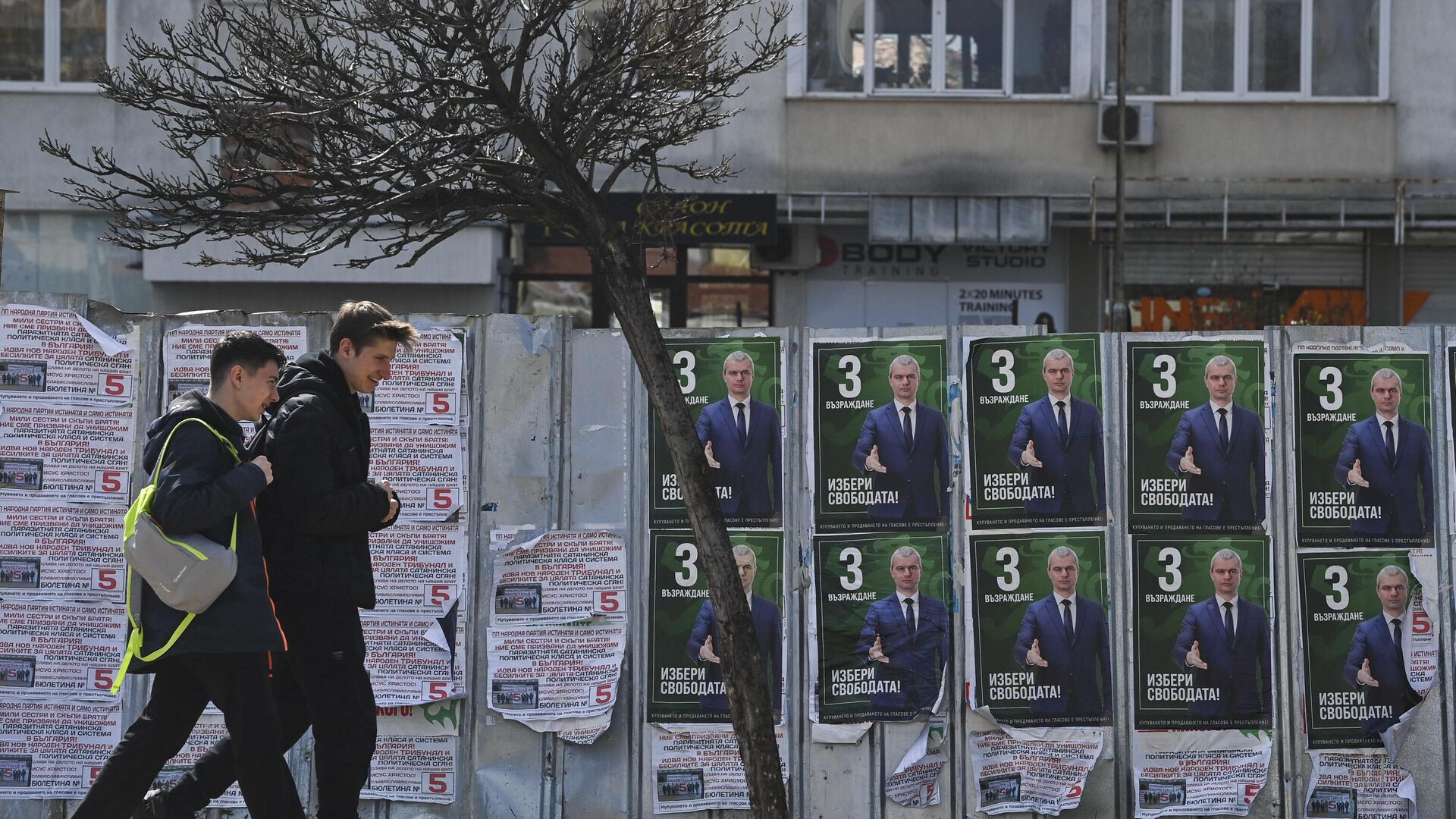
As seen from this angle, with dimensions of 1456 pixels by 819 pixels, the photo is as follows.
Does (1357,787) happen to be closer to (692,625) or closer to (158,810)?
(692,625)

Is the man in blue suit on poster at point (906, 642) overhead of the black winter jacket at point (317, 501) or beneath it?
beneath

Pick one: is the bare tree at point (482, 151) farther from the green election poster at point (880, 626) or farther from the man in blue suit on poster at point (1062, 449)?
the man in blue suit on poster at point (1062, 449)

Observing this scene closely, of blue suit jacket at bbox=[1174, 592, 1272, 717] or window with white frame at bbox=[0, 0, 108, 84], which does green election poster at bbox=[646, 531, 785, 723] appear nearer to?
blue suit jacket at bbox=[1174, 592, 1272, 717]

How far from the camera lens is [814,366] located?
20.1 feet

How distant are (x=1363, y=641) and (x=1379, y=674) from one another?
14 centimetres

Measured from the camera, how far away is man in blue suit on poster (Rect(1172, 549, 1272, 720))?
19.8 ft

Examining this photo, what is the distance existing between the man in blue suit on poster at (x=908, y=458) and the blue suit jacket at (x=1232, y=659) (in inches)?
39.8

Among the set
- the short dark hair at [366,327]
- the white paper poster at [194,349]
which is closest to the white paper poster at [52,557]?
the white paper poster at [194,349]

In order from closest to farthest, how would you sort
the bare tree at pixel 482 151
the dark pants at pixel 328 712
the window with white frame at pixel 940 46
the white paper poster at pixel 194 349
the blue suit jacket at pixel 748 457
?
1. the bare tree at pixel 482 151
2. the dark pants at pixel 328 712
3. the blue suit jacket at pixel 748 457
4. the white paper poster at pixel 194 349
5. the window with white frame at pixel 940 46

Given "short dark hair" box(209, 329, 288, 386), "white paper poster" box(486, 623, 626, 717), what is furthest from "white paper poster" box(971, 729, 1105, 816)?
"short dark hair" box(209, 329, 288, 386)

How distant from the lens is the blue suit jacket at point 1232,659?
6027mm

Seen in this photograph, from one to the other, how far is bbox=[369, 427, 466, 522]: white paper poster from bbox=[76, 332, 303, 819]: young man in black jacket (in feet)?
3.68

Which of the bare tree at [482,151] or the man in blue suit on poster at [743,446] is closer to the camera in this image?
the bare tree at [482,151]

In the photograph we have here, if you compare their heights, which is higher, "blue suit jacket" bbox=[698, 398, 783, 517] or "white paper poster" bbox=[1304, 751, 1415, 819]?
"blue suit jacket" bbox=[698, 398, 783, 517]
